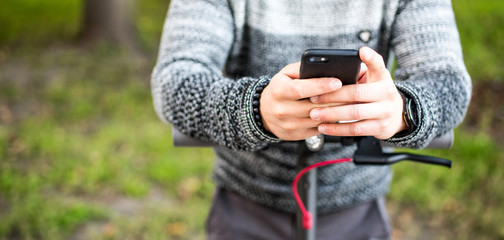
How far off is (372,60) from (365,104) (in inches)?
3.5

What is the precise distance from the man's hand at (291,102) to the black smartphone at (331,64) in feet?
0.05

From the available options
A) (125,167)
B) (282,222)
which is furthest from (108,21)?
(282,222)

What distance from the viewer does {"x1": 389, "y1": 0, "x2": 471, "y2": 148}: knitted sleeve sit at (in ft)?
3.60

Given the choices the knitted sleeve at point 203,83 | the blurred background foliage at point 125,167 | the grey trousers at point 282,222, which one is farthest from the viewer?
the blurred background foliage at point 125,167

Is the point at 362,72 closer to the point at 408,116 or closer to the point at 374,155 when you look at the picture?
the point at 408,116

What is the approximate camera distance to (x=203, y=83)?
1203 millimetres

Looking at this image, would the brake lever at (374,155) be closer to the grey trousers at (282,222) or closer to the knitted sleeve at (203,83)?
the knitted sleeve at (203,83)

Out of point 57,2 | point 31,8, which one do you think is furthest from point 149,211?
point 57,2

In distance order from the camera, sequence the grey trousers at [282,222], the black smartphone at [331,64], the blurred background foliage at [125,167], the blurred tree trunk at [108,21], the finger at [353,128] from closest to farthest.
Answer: the black smartphone at [331,64], the finger at [353,128], the grey trousers at [282,222], the blurred background foliage at [125,167], the blurred tree trunk at [108,21]

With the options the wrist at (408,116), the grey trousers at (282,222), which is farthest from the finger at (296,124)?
the grey trousers at (282,222)

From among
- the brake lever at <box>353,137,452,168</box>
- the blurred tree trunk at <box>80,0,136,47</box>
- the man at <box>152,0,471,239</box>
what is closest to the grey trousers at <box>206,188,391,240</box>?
the man at <box>152,0,471,239</box>

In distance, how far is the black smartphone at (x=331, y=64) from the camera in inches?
33.8

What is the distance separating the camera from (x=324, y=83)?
2.92ft

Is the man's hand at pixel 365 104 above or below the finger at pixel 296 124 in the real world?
above
